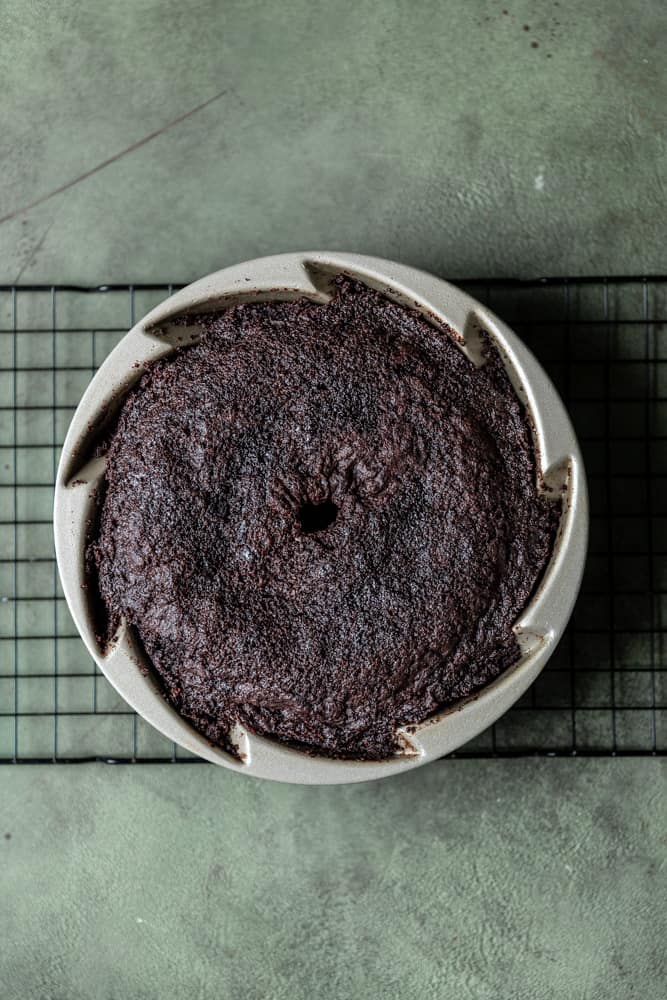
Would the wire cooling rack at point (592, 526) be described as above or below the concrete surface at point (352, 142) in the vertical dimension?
below

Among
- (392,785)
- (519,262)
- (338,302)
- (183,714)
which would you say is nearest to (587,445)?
(519,262)

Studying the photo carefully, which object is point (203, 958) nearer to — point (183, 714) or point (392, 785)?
point (392, 785)

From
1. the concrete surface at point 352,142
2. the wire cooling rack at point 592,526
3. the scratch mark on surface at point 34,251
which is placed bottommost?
the wire cooling rack at point 592,526

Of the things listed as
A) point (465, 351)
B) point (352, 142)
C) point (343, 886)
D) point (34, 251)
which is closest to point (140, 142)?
point (34, 251)

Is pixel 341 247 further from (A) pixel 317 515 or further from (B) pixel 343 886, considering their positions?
(B) pixel 343 886

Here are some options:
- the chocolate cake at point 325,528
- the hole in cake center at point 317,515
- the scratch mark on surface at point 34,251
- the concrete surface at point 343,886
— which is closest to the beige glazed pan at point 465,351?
the chocolate cake at point 325,528

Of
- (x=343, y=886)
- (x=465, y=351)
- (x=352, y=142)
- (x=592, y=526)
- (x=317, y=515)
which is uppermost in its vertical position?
(x=352, y=142)

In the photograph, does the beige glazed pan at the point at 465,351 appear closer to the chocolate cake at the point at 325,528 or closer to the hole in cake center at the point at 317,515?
the chocolate cake at the point at 325,528
